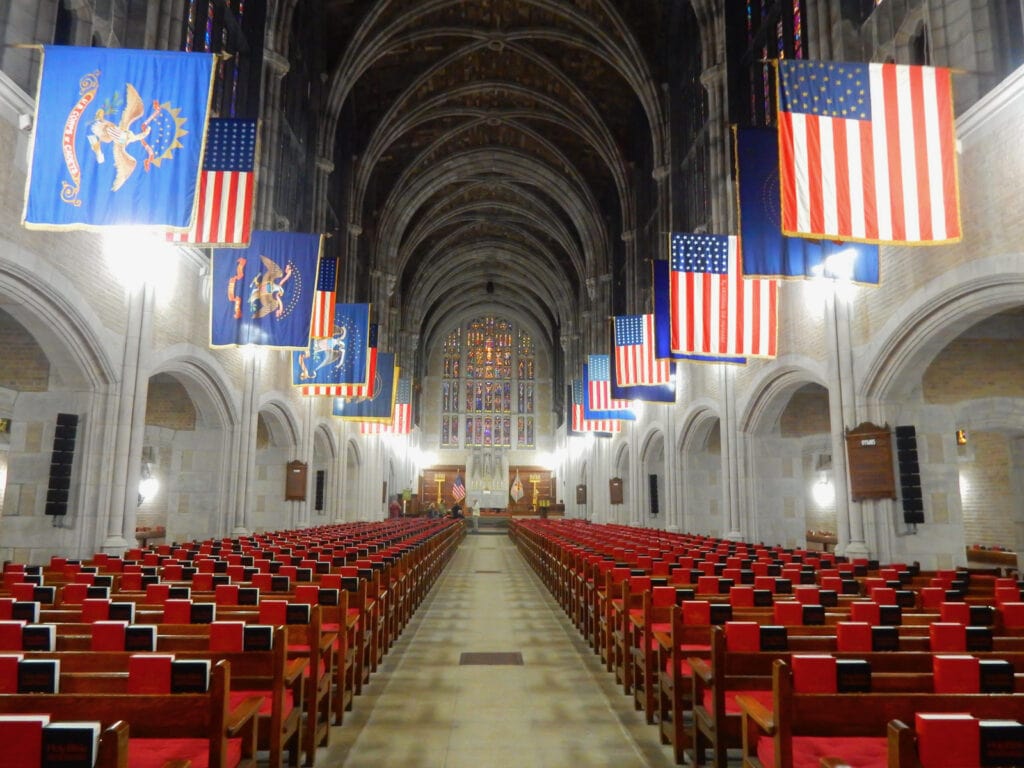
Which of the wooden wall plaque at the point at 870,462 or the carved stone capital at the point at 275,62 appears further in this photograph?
the carved stone capital at the point at 275,62

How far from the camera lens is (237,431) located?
52.0ft

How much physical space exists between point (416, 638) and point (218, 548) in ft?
12.4

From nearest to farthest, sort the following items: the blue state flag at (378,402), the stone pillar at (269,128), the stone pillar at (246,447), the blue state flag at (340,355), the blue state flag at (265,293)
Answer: the blue state flag at (265,293), the stone pillar at (246,447), the blue state flag at (340,355), the stone pillar at (269,128), the blue state flag at (378,402)

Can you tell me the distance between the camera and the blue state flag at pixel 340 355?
17438 mm

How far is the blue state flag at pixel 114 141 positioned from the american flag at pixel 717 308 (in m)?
8.27

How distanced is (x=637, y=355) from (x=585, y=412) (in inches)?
268

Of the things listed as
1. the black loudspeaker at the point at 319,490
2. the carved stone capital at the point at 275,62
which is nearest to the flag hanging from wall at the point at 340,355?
the carved stone capital at the point at 275,62

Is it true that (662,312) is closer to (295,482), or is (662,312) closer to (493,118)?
(295,482)

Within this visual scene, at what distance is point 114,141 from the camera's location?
7.57 m

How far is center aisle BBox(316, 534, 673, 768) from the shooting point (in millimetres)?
4574

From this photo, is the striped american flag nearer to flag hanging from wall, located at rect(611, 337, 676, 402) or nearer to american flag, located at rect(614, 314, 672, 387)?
flag hanging from wall, located at rect(611, 337, 676, 402)

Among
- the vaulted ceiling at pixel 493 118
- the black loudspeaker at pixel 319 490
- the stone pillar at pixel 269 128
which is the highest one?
the vaulted ceiling at pixel 493 118

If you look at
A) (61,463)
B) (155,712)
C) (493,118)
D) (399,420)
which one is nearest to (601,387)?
(399,420)

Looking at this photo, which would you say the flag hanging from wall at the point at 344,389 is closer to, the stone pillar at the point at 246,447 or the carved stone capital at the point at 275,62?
the stone pillar at the point at 246,447
